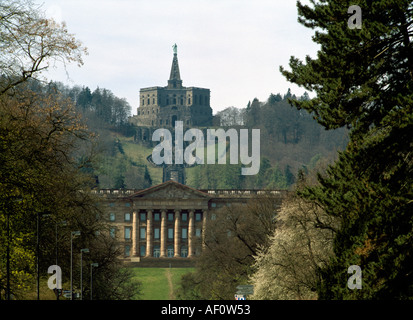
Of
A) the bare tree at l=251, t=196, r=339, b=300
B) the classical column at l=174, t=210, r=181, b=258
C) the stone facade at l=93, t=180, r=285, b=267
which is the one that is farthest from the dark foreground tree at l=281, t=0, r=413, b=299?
the classical column at l=174, t=210, r=181, b=258

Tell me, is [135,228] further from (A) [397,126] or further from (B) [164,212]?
(A) [397,126]

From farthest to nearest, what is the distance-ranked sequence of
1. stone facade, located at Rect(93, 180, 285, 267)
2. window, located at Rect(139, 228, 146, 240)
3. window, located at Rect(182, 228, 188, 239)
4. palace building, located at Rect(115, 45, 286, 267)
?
window, located at Rect(182, 228, 188, 239) < window, located at Rect(139, 228, 146, 240) < stone facade, located at Rect(93, 180, 285, 267) < palace building, located at Rect(115, 45, 286, 267)

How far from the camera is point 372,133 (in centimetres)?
3225

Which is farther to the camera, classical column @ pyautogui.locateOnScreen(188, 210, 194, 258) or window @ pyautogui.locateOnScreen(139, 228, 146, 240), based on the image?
window @ pyautogui.locateOnScreen(139, 228, 146, 240)

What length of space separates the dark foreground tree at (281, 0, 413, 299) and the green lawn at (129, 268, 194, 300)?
7702 cm

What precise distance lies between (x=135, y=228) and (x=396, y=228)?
142 meters

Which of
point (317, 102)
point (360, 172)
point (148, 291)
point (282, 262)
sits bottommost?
point (148, 291)

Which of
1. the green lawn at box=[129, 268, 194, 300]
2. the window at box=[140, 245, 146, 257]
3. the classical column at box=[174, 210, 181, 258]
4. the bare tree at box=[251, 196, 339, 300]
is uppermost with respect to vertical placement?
the bare tree at box=[251, 196, 339, 300]

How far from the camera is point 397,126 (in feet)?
101

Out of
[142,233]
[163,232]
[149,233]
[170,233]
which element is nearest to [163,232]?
[163,232]

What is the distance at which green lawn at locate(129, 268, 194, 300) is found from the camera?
11724 centimetres

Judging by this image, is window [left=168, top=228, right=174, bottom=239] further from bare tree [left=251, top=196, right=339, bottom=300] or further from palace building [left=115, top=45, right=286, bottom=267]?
bare tree [left=251, top=196, right=339, bottom=300]
